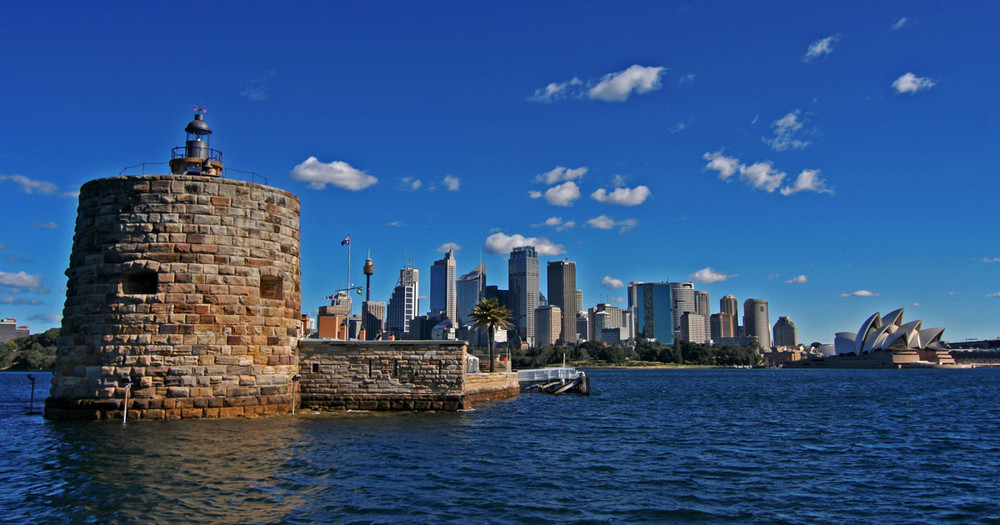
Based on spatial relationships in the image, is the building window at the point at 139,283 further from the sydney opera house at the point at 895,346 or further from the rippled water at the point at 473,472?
the sydney opera house at the point at 895,346

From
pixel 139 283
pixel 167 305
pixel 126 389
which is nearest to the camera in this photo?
pixel 126 389

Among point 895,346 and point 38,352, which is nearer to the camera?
point 38,352

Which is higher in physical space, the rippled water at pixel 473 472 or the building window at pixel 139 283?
the building window at pixel 139 283

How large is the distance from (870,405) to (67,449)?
4108 centimetres

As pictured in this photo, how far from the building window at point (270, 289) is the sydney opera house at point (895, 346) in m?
155

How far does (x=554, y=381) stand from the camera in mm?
52281

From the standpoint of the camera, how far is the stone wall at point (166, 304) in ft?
69.9

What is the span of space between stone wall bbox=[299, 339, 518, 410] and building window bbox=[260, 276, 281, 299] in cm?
239

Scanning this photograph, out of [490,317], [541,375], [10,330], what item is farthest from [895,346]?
[10,330]

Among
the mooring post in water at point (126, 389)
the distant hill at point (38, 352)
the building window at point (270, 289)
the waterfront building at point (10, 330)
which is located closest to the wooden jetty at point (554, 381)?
the building window at point (270, 289)

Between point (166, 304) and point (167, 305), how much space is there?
0.14 ft

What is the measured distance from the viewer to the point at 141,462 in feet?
49.6

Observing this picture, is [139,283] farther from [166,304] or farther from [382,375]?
[382,375]

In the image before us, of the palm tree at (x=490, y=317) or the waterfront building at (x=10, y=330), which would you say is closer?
the palm tree at (x=490, y=317)
